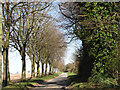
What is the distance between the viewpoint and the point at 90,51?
11.6m

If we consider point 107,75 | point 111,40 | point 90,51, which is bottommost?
point 107,75

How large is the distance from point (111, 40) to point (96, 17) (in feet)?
A: 6.34

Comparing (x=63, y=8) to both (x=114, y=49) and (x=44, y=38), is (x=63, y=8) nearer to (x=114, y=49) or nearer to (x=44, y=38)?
(x=114, y=49)

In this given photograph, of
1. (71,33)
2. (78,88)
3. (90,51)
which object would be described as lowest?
(78,88)

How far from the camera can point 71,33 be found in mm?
15461

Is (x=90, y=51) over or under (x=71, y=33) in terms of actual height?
under

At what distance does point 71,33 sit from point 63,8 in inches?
100

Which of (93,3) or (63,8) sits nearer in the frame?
Answer: (93,3)

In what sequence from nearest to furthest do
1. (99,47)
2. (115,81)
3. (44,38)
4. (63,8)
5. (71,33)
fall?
(115,81) → (99,47) → (63,8) → (71,33) → (44,38)

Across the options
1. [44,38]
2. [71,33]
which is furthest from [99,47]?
[44,38]

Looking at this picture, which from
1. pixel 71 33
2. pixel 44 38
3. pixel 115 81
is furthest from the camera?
pixel 44 38

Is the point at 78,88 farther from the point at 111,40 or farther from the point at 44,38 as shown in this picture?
the point at 44,38

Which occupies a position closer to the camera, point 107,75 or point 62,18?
point 107,75

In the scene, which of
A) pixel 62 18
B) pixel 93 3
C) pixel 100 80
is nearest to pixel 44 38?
pixel 62 18
